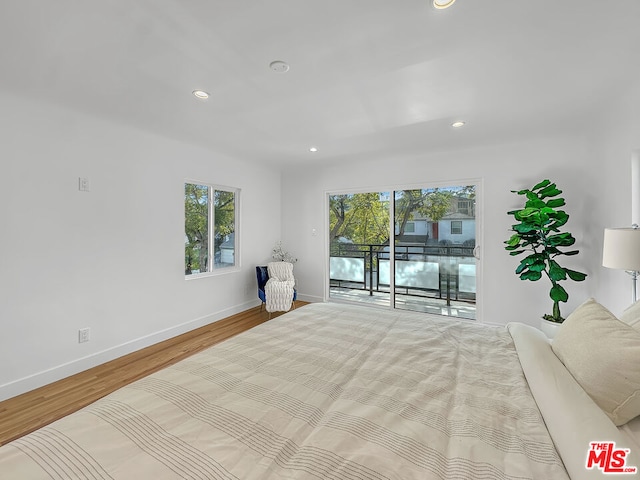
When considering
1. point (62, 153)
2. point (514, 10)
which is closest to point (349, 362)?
point (514, 10)

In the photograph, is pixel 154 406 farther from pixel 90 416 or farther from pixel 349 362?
pixel 349 362

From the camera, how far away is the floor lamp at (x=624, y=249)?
1.66 metres

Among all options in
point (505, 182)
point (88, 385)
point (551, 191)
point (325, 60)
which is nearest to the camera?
point (325, 60)

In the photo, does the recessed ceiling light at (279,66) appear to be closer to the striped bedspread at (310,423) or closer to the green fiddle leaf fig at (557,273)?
the striped bedspread at (310,423)

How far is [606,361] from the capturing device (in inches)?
42.4

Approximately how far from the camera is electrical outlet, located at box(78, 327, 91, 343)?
106 inches

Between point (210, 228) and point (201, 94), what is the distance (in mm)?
2212

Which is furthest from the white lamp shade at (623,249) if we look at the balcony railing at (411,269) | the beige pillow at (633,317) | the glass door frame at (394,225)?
the balcony railing at (411,269)

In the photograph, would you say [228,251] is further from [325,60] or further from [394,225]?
[325,60]

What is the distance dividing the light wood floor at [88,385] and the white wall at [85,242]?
122 millimetres

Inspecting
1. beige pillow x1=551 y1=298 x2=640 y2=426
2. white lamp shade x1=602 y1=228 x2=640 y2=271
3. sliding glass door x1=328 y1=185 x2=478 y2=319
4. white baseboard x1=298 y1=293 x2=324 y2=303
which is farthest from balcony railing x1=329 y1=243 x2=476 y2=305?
beige pillow x1=551 y1=298 x2=640 y2=426

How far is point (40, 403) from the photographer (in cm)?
222

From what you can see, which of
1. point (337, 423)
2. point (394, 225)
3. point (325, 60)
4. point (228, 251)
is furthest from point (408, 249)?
point (337, 423)

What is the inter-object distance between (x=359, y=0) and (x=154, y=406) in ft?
6.74
